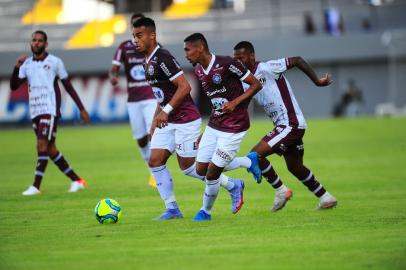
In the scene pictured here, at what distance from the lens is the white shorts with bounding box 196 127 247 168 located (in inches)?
434

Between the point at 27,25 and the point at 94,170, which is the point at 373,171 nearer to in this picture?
the point at 94,170

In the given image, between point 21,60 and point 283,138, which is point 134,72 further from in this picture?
point 283,138

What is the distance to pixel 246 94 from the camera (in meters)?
10.8

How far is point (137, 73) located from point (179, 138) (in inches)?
223

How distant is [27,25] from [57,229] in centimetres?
3557

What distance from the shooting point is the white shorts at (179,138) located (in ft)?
38.2

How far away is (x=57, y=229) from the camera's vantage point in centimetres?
1098

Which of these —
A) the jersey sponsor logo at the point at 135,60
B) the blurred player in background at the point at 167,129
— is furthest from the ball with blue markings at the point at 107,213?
the jersey sponsor logo at the point at 135,60

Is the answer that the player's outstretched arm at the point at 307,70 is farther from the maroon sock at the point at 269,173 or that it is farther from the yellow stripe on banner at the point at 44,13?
the yellow stripe on banner at the point at 44,13

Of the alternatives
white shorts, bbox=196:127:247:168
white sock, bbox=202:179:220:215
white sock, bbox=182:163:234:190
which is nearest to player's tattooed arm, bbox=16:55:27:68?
white sock, bbox=182:163:234:190

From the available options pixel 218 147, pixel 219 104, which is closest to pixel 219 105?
pixel 219 104

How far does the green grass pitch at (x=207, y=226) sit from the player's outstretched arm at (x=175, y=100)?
4.39ft

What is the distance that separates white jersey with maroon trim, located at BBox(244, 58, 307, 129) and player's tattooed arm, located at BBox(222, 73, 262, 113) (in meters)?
1.25

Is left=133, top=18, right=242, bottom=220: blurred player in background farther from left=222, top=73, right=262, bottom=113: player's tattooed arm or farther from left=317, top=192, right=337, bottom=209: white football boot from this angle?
left=317, top=192, right=337, bottom=209: white football boot
